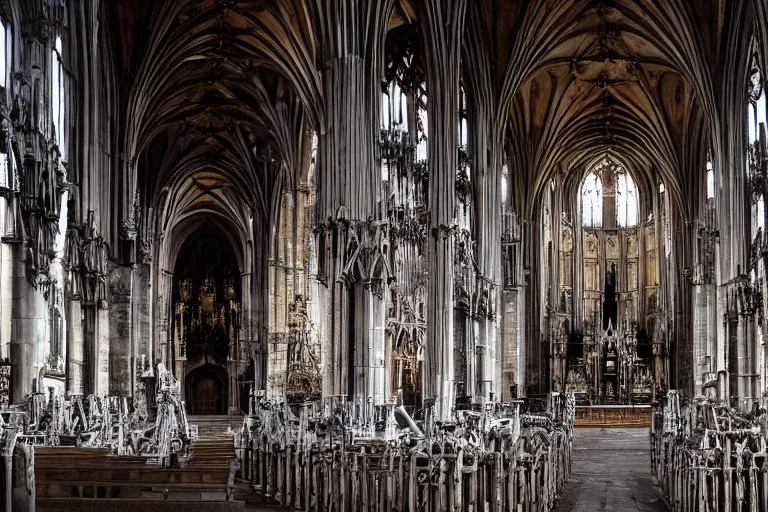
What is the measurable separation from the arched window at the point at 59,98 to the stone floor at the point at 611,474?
14815 mm

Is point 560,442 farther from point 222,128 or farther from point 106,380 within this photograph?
point 222,128

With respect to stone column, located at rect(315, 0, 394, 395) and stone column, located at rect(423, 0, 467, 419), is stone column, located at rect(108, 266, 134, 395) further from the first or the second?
stone column, located at rect(423, 0, 467, 419)

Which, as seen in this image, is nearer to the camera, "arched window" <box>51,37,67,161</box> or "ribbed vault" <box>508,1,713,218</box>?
"arched window" <box>51,37,67,161</box>

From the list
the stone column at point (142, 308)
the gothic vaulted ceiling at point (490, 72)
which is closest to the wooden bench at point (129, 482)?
the gothic vaulted ceiling at point (490, 72)

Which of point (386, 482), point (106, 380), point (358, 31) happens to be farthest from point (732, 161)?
point (386, 482)

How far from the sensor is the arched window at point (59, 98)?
26.9 meters

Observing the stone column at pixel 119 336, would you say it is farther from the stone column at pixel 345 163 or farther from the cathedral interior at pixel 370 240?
the stone column at pixel 345 163

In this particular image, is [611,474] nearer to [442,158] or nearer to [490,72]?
[442,158]

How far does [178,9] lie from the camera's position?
3488 centimetres

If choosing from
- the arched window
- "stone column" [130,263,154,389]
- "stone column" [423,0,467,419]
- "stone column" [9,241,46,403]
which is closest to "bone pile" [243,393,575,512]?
"stone column" [9,241,46,403]

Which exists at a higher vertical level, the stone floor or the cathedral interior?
the cathedral interior

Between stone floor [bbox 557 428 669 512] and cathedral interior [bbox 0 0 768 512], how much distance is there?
0.54 ft

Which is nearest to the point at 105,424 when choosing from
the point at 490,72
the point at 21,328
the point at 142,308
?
the point at 21,328

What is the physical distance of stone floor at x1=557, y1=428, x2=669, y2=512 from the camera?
20141 millimetres
